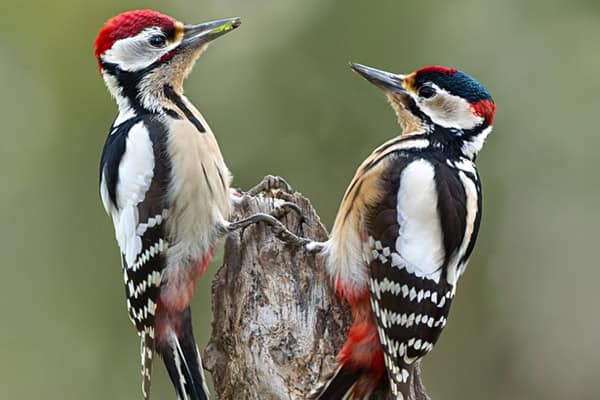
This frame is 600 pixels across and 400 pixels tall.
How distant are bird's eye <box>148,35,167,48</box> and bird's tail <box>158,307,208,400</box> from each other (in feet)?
3.70

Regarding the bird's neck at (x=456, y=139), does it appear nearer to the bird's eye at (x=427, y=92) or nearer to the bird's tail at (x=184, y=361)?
the bird's eye at (x=427, y=92)

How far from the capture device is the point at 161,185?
15.0 feet

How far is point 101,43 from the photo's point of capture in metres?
4.80

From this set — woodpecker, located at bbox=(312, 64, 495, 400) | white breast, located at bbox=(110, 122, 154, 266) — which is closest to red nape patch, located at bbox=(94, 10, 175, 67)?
white breast, located at bbox=(110, 122, 154, 266)

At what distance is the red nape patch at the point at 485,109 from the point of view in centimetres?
467

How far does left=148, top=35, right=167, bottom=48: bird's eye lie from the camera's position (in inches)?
188

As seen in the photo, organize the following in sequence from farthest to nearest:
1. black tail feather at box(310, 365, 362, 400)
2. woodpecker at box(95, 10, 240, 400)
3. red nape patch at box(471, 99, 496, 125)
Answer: red nape patch at box(471, 99, 496, 125)
woodpecker at box(95, 10, 240, 400)
black tail feather at box(310, 365, 362, 400)

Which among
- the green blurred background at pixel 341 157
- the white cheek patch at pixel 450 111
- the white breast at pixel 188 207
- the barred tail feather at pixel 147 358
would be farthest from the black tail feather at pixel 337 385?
the green blurred background at pixel 341 157

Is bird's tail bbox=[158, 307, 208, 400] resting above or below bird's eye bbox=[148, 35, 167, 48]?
below

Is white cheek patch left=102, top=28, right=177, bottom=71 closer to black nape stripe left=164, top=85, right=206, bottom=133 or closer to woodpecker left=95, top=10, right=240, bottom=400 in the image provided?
woodpecker left=95, top=10, right=240, bottom=400
